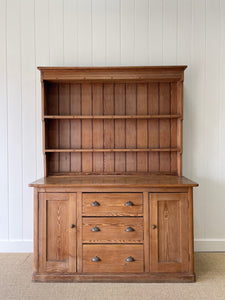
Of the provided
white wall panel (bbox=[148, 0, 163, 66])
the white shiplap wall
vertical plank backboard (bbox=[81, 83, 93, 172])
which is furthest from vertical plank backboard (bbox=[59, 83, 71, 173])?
white wall panel (bbox=[148, 0, 163, 66])

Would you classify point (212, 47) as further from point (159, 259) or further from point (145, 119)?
point (159, 259)

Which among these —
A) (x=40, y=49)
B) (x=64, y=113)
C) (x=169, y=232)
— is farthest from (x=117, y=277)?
(x=40, y=49)

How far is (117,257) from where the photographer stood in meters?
2.15

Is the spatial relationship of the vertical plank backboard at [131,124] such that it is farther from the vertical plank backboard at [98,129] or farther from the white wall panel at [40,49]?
the white wall panel at [40,49]

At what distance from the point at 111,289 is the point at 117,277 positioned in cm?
12

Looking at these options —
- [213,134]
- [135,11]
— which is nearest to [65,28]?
[135,11]

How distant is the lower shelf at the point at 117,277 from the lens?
213 cm

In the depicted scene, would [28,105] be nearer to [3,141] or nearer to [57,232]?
[3,141]

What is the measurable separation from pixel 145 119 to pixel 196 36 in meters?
1.08

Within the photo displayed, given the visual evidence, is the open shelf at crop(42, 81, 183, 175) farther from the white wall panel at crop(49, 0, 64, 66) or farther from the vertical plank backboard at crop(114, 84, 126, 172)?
the white wall panel at crop(49, 0, 64, 66)

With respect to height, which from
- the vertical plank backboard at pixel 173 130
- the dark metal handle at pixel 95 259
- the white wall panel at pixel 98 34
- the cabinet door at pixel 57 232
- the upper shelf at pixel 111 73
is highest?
the white wall panel at pixel 98 34

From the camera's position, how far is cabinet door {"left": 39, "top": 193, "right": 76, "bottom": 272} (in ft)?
7.08

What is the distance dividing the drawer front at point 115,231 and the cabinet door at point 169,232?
129mm

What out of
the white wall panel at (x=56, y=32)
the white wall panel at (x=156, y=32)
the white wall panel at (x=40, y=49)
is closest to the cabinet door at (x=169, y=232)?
the white wall panel at (x=40, y=49)
